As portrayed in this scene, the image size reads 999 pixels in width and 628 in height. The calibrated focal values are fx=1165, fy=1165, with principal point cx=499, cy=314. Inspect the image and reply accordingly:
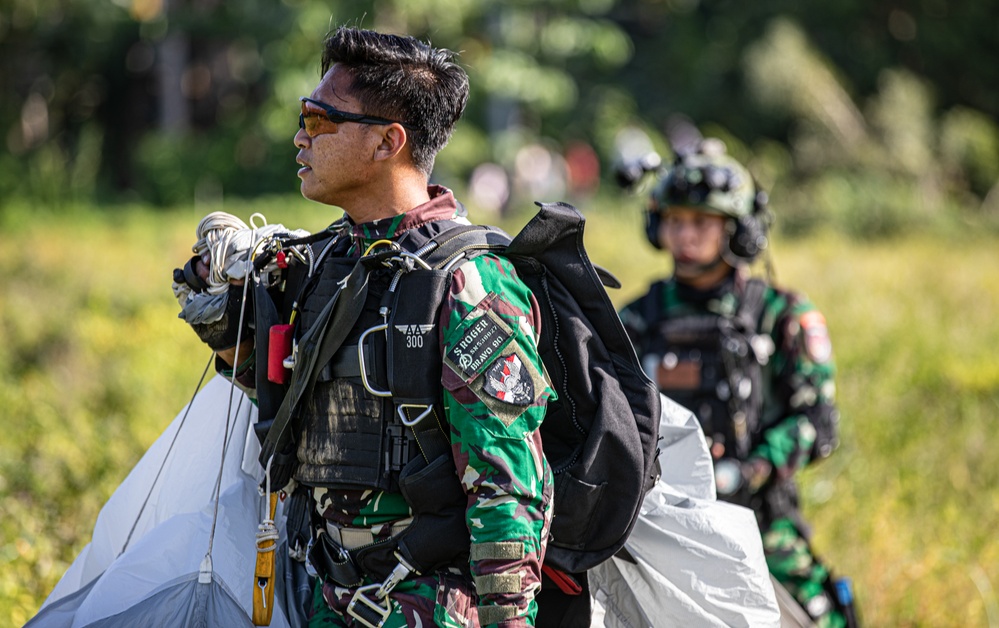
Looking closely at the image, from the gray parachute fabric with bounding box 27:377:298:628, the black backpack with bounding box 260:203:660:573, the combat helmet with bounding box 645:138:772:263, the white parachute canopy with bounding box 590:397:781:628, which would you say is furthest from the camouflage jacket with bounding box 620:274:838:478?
the gray parachute fabric with bounding box 27:377:298:628

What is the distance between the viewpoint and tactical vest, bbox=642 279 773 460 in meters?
4.92

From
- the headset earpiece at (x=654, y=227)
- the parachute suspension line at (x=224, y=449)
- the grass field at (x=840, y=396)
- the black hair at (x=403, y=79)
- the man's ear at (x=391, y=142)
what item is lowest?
the grass field at (x=840, y=396)

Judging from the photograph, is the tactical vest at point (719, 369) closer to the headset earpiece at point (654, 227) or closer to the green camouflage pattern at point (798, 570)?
the green camouflage pattern at point (798, 570)

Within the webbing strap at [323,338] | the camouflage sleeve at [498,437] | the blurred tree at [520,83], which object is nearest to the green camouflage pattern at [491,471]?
the camouflage sleeve at [498,437]

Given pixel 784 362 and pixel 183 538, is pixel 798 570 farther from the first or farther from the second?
pixel 183 538

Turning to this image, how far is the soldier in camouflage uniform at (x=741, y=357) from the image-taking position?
4.87 meters

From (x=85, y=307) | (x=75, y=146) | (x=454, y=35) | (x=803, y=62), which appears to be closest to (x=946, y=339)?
(x=85, y=307)

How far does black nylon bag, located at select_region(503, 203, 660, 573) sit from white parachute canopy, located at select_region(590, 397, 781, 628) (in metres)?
0.28

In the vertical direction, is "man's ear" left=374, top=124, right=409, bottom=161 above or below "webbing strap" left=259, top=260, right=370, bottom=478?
above

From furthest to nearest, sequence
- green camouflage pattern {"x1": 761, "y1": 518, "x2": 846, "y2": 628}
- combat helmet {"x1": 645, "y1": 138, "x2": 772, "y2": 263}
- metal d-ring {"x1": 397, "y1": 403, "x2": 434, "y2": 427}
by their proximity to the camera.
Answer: combat helmet {"x1": 645, "y1": 138, "x2": 772, "y2": 263} < green camouflage pattern {"x1": 761, "y1": 518, "x2": 846, "y2": 628} < metal d-ring {"x1": 397, "y1": 403, "x2": 434, "y2": 427}

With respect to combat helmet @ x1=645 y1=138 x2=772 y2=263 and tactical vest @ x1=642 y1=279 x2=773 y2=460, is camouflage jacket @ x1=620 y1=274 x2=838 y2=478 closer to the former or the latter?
tactical vest @ x1=642 y1=279 x2=773 y2=460

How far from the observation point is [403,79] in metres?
3.04

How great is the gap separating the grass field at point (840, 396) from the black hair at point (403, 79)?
2882mm

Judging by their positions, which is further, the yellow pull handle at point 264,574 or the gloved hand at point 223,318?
the gloved hand at point 223,318
